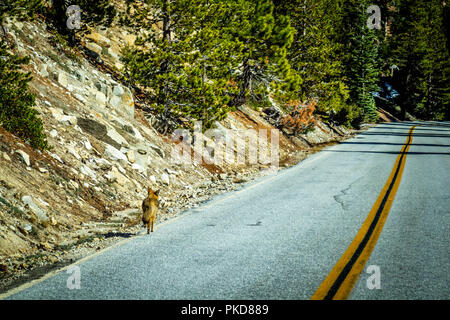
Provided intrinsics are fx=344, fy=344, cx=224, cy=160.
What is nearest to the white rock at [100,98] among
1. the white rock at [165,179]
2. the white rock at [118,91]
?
the white rock at [118,91]

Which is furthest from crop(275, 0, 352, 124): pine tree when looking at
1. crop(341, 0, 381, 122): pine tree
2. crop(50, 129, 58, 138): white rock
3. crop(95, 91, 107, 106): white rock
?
crop(341, 0, 381, 122): pine tree

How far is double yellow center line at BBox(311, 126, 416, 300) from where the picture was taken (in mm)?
4145

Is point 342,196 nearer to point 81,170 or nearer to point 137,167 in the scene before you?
point 137,167

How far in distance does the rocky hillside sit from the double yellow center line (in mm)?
3695

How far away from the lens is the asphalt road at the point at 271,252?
416 cm

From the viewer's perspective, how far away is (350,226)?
6.75m

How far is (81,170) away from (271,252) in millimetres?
5385

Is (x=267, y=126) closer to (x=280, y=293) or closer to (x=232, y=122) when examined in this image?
(x=232, y=122)

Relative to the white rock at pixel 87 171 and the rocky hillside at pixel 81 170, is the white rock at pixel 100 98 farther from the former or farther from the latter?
the white rock at pixel 87 171

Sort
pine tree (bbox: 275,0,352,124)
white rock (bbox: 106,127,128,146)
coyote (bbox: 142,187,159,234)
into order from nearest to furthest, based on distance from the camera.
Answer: coyote (bbox: 142,187,159,234)
white rock (bbox: 106,127,128,146)
pine tree (bbox: 275,0,352,124)

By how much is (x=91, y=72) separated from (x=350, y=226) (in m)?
11.3

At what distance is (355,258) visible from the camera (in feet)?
17.0

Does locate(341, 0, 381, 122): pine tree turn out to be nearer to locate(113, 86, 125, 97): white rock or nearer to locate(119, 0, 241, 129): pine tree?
locate(119, 0, 241, 129): pine tree
